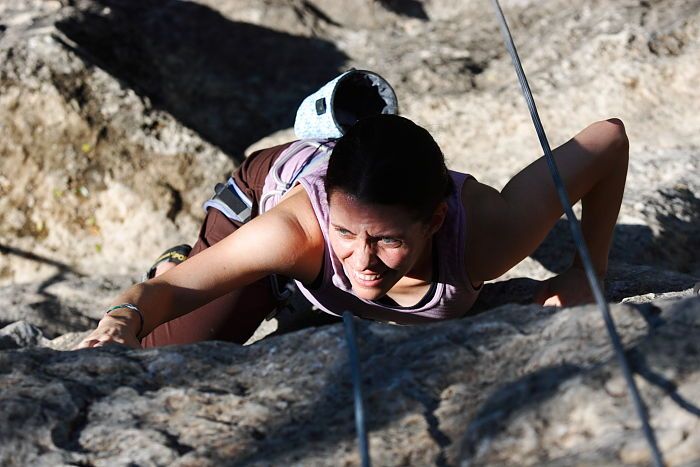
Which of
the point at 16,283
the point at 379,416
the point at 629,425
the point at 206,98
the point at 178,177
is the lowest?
the point at 629,425

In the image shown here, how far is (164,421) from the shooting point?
1444 mm

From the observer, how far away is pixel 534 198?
2.14 metres

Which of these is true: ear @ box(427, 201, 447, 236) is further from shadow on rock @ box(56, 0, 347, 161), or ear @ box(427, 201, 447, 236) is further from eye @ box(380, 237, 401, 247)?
shadow on rock @ box(56, 0, 347, 161)

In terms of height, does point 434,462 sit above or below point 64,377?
below

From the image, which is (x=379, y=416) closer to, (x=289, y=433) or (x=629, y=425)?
(x=289, y=433)

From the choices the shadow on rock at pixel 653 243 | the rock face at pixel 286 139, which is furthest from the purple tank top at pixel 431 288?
the shadow on rock at pixel 653 243

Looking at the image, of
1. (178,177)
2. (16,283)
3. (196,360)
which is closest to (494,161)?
(178,177)

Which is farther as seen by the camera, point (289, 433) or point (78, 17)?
point (78, 17)

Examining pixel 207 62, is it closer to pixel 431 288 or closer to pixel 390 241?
pixel 431 288

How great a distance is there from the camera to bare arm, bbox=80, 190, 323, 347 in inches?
73.0

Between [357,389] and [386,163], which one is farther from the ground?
[386,163]

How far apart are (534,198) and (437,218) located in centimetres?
30

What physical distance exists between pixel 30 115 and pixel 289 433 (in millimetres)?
2192

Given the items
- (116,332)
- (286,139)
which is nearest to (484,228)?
(116,332)
